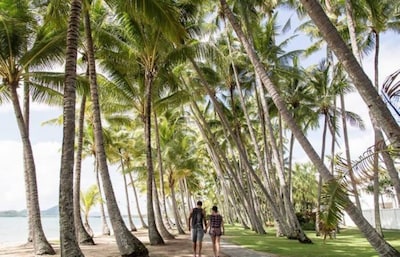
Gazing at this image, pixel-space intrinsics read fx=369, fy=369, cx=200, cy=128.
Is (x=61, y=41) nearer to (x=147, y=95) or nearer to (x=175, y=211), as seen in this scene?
(x=147, y=95)

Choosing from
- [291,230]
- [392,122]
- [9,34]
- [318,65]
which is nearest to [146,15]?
[9,34]

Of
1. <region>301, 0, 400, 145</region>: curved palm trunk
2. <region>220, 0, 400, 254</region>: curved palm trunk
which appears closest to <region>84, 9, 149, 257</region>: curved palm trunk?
<region>220, 0, 400, 254</region>: curved palm trunk

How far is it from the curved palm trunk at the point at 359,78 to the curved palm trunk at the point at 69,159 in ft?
17.1

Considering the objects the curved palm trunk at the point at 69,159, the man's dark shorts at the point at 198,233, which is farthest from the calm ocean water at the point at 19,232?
the curved palm trunk at the point at 69,159

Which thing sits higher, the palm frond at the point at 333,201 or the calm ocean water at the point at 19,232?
the palm frond at the point at 333,201

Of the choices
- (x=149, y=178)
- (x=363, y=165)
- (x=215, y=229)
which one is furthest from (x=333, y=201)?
(x=149, y=178)

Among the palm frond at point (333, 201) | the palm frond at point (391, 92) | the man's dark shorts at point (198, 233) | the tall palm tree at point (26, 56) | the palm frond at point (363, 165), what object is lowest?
the man's dark shorts at point (198, 233)

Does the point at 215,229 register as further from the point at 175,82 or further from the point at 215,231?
the point at 175,82

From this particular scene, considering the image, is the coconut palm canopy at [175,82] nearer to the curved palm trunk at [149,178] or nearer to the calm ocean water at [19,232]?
the curved palm trunk at [149,178]

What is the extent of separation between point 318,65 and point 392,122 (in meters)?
18.5

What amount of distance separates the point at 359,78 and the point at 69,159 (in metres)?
5.79

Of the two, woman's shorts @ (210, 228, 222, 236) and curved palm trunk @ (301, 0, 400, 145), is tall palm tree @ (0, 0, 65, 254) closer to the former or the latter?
woman's shorts @ (210, 228, 222, 236)

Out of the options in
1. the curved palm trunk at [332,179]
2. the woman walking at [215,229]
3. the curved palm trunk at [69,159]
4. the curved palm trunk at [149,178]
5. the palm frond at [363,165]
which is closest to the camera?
the palm frond at [363,165]

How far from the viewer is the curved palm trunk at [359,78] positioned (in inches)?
213
